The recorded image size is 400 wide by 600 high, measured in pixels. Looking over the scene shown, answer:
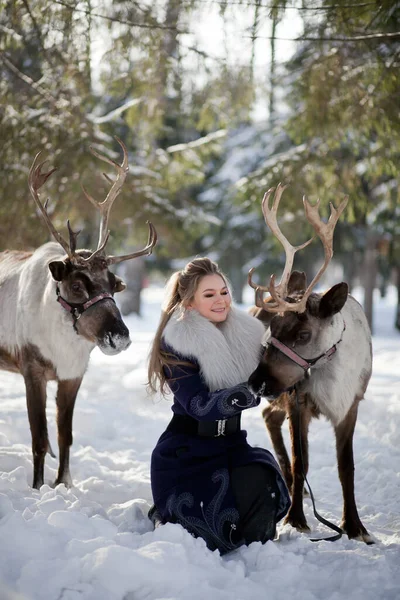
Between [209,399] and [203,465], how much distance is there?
0.36 metres

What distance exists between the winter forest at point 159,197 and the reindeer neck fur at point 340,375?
78 cm

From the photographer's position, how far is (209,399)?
3.05 m

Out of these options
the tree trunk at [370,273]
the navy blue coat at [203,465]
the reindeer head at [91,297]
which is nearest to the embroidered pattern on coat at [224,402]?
the navy blue coat at [203,465]

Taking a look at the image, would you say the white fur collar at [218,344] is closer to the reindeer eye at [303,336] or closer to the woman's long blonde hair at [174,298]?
the woman's long blonde hair at [174,298]

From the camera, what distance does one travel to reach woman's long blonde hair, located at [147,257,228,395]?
331 cm

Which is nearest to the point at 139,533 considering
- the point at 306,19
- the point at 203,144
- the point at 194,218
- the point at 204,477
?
the point at 204,477

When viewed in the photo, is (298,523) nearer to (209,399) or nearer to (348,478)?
(348,478)

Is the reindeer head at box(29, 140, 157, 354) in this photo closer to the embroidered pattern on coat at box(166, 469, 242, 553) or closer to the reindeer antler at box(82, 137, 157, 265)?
the reindeer antler at box(82, 137, 157, 265)

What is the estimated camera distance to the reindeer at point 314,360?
10.9ft

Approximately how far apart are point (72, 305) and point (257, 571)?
2043 mm

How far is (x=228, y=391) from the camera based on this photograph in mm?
3055

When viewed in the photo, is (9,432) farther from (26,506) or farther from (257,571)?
(257,571)

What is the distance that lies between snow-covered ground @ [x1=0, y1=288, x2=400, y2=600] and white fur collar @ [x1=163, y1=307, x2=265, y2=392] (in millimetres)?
819

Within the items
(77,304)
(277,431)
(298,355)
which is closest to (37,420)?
(77,304)
